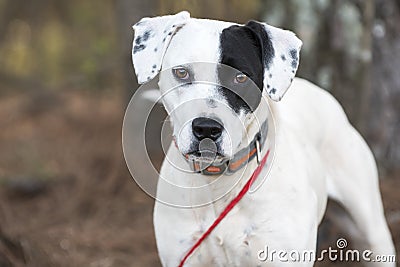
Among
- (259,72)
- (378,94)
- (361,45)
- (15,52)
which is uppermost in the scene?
(259,72)

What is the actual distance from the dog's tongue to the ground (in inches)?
67.3

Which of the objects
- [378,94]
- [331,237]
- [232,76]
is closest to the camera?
[232,76]

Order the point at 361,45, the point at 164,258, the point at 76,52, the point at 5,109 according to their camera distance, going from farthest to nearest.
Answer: the point at 76,52 < the point at 5,109 < the point at 361,45 < the point at 164,258

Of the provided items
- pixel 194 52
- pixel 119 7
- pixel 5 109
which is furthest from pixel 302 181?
pixel 5 109

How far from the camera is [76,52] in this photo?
48.6ft

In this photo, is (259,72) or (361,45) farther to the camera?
(361,45)

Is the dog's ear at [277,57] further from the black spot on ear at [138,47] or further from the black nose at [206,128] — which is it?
the black spot on ear at [138,47]

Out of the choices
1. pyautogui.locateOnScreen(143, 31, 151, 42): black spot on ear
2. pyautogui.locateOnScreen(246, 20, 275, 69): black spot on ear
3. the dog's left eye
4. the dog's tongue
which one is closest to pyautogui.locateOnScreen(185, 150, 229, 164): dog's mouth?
the dog's tongue

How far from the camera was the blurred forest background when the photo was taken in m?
6.34

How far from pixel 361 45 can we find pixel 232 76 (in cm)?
293

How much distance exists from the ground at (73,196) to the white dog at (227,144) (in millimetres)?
1314

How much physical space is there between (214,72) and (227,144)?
1.10 feet

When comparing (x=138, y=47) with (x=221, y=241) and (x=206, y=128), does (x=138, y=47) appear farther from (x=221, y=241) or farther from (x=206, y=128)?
(x=221, y=241)

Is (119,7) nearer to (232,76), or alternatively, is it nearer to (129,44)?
(129,44)
